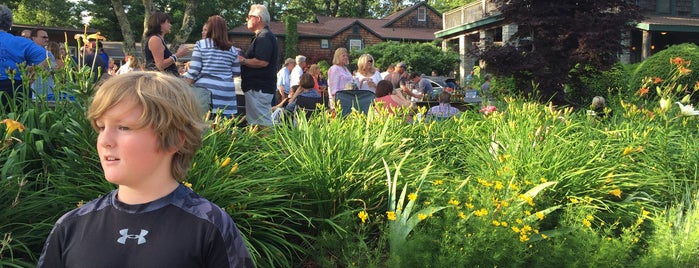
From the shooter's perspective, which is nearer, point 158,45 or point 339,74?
point 158,45

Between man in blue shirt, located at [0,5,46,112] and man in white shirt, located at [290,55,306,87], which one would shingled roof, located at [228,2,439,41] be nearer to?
man in white shirt, located at [290,55,306,87]

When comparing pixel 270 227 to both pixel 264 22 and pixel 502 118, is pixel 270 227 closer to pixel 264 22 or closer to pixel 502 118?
pixel 502 118

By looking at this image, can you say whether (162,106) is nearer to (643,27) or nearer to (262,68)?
(262,68)

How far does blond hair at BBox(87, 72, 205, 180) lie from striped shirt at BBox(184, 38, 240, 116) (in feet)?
13.4

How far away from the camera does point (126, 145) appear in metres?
1.48

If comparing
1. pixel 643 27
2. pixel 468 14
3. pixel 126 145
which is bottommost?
pixel 126 145

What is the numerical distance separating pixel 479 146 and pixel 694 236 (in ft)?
5.06

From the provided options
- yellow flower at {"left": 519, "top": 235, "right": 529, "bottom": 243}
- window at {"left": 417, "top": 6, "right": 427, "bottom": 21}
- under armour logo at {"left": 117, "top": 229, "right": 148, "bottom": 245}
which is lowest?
yellow flower at {"left": 519, "top": 235, "right": 529, "bottom": 243}

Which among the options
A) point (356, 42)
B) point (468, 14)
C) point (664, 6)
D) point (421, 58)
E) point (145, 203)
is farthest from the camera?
point (356, 42)

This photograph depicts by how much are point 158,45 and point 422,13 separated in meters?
45.4

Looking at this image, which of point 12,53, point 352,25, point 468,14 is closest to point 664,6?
point 468,14

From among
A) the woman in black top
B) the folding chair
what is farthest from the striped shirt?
the folding chair

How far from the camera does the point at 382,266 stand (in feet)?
10.00

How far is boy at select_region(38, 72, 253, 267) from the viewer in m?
1.50
